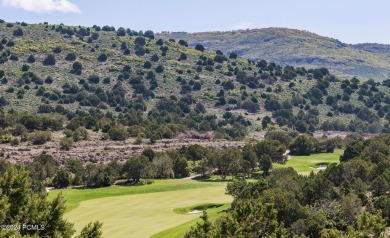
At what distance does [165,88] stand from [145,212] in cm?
9297

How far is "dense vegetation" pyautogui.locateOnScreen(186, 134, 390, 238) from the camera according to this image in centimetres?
2491

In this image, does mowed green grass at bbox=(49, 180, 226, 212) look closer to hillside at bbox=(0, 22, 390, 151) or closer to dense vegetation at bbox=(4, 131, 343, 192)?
dense vegetation at bbox=(4, 131, 343, 192)

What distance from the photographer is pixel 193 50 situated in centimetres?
17025

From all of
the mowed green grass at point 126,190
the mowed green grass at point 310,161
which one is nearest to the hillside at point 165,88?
the mowed green grass at point 310,161

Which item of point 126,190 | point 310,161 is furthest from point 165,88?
point 126,190

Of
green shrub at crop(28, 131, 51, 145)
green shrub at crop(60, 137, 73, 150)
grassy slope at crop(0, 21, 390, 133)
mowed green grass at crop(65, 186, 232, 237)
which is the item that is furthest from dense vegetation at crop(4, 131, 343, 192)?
grassy slope at crop(0, 21, 390, 133)

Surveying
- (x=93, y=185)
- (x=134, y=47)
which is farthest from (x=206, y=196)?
(x=134, y=47)

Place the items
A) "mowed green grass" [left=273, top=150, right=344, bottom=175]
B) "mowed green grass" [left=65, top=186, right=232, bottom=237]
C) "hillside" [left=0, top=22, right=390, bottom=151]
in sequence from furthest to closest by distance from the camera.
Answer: "hillside" [left=0, top=22, right=390, bottom=151], "mowed green grass" [left=273, top=150, right=344, bottom=175], "mowed green grass" [left=65, top=186, right=232, bottom=237]

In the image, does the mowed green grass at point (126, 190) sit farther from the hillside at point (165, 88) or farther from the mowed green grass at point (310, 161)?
the hillside at point (165, 88)

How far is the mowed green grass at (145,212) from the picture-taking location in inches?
1602

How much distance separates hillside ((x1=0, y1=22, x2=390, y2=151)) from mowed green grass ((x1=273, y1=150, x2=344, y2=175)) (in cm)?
1864

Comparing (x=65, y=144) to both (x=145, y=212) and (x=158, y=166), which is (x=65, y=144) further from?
(x=145, y=212)

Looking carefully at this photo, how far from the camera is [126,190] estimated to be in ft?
198

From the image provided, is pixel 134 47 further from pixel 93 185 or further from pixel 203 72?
pixel 93 185
